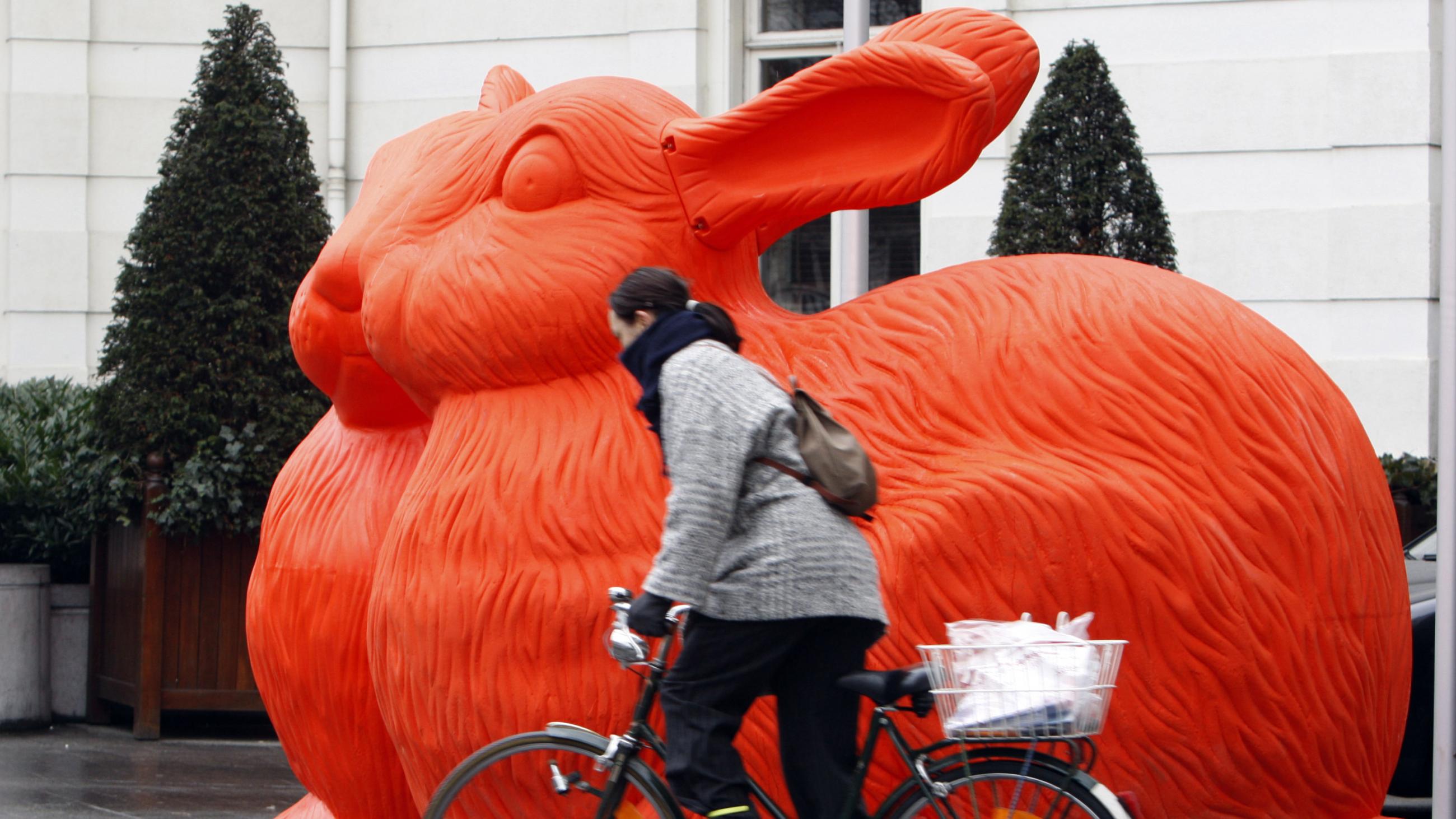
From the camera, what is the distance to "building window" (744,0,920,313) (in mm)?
10141

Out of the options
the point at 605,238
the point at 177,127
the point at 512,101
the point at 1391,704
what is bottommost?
the point at 1391,704

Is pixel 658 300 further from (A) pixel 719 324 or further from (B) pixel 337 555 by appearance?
(B) pixel 337 555

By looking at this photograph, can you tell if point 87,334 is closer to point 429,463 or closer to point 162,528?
point 162,528

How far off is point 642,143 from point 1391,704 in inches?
81.0

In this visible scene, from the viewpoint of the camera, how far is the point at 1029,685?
301 cm

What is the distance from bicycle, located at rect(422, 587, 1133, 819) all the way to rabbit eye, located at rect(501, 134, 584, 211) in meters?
0.98

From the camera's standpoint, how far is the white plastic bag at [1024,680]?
2992 mm

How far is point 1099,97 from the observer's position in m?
7.63

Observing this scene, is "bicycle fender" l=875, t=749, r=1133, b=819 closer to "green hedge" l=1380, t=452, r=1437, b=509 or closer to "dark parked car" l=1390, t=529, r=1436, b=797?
"dark parked car" l=1390, t=529, r=1436, b=797

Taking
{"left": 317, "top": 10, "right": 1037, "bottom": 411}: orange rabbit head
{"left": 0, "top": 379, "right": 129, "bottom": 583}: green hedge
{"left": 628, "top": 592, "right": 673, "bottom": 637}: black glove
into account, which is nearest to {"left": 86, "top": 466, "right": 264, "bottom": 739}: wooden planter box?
{"left": 0, "top": 379, "right": 129, "bottom": 583}: green hedge

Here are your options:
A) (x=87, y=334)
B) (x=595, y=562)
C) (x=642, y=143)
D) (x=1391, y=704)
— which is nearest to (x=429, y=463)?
(x=595, y=562)

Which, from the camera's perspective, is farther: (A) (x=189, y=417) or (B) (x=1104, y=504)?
(A) (x=189, y=417)

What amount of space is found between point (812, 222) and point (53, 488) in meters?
4.55

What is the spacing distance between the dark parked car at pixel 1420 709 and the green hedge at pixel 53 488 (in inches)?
236
